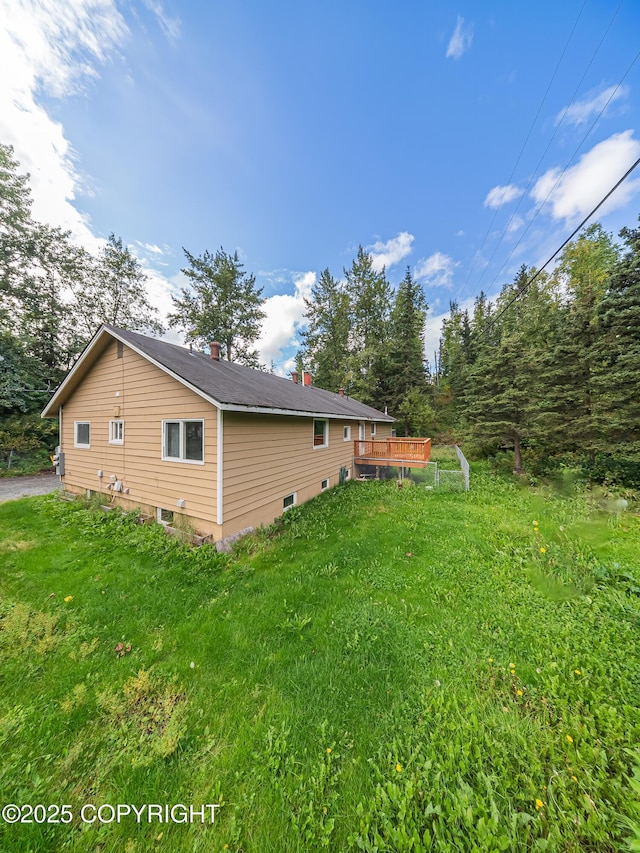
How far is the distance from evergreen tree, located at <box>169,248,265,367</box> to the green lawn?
18778 millimetres

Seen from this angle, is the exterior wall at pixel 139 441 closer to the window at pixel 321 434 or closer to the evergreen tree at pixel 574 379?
the window at pixel 321 434

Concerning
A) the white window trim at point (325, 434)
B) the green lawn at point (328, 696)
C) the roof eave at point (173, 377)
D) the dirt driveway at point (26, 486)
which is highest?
the roof eave at point (173, 377)

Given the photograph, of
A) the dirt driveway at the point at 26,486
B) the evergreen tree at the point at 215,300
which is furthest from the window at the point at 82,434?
the evergreen tree at the point at 215,300

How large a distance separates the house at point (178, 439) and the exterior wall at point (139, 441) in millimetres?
23

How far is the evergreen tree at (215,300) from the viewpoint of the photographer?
2114 cm

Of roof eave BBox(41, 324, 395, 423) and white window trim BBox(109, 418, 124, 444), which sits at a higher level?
roof eave BBox(41, 324, 395, 423)

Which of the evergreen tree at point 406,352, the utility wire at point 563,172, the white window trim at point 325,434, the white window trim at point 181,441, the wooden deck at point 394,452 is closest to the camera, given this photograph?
the utility wire at point 563,172

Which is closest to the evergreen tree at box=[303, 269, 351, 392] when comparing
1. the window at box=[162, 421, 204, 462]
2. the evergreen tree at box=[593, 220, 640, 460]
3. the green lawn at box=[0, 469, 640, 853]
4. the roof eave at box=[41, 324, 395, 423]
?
the roof eave at box=[41, 324, 395, 423]

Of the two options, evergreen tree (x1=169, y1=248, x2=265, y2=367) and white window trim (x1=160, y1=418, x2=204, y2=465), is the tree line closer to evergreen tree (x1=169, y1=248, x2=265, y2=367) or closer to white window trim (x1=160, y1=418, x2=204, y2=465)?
evergreen tree (x1=169, y1=248, x2=265, y2=367)

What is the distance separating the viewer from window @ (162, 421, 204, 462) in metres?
5.96

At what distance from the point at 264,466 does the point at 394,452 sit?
22.9 feet

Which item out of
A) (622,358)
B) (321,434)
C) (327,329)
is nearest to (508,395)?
(622,358)

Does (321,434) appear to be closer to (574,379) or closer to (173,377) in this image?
(173,377)

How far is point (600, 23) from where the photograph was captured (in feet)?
16.7
